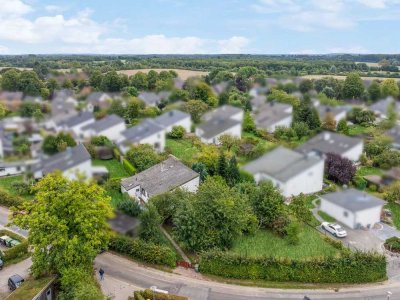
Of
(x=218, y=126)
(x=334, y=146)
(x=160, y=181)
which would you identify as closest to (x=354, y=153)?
(x=334, y=146)

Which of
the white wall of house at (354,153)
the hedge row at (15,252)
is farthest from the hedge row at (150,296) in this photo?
the white wall of house at (354,153)

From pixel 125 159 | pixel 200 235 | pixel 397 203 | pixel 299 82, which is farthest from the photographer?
pixel 299 82

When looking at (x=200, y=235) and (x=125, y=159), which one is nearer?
(x=200, y=235)

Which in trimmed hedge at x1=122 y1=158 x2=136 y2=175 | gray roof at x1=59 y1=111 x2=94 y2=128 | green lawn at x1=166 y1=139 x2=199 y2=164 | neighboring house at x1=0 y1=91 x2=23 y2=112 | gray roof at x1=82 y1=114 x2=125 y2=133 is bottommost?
green lawn at x1=166 y1=139 x2=199 y2=164

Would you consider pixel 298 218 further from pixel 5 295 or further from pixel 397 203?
pixel 5 295

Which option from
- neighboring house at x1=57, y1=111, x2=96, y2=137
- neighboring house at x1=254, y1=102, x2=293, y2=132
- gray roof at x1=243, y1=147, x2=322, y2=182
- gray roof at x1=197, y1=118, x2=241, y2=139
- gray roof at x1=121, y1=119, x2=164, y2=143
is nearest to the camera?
gray roof at x1=243, y1=147, x2=322, y2=182

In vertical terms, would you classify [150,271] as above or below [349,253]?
below

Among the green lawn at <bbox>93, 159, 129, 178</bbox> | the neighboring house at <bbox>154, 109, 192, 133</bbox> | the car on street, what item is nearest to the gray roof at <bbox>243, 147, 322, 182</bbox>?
the green lawn at <bbox>93, 159, 129, 178</bbox>

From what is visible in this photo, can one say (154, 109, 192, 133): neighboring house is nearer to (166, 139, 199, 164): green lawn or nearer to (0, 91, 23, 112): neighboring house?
(166, 139, 199, 164): green lawn

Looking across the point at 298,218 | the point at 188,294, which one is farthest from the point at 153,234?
the point at 298,218
